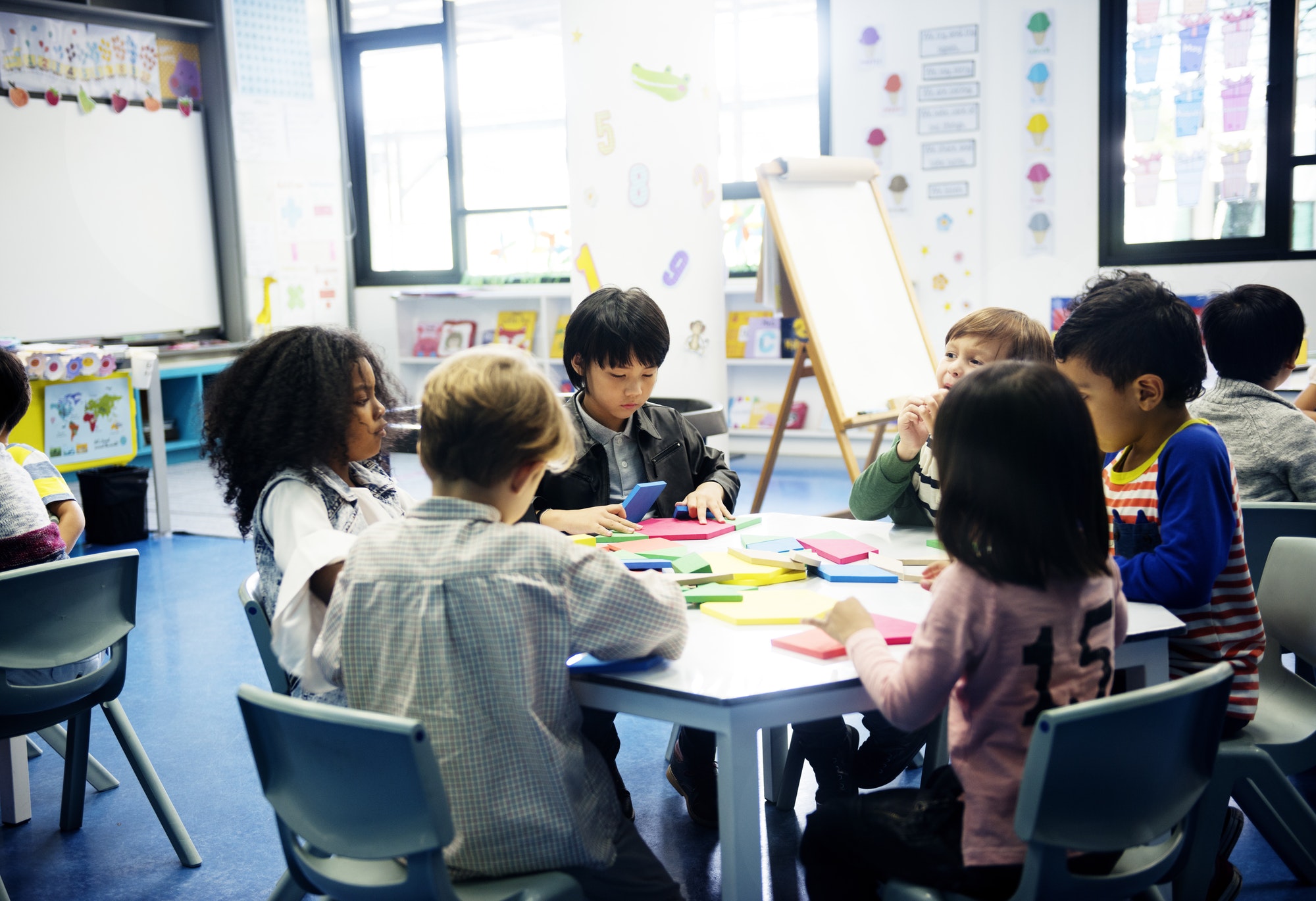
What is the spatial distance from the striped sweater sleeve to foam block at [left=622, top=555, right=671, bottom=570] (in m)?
0.63

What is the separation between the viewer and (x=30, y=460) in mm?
2387

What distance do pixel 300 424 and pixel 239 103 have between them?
566 cm

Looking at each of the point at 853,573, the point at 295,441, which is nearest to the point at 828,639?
the point at 853,573

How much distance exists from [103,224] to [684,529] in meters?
5.32

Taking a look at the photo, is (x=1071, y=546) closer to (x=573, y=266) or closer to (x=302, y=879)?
(x=302, y=879)

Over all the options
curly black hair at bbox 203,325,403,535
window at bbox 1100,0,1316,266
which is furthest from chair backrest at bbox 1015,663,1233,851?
window at bbox 1100,0,1316,266

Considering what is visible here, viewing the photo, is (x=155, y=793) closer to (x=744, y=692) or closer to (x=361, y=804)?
(x=361, y=804)

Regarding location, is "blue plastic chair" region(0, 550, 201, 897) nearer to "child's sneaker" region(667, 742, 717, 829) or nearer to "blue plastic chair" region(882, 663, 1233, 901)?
"child's sneaker" region(667, 742, 717, 829)

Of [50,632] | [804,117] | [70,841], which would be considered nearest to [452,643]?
[50,632]

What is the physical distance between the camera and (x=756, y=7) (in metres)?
5.95

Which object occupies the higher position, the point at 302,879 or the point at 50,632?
the point at 50,632

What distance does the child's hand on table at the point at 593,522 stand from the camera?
1906 mm

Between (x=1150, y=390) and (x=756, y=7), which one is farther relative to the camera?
(x=756, y=7)

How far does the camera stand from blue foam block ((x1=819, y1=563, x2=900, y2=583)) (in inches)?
63.8
